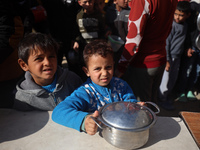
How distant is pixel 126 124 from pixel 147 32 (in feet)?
3.30

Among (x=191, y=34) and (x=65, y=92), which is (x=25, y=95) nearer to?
(x=65, y=92)

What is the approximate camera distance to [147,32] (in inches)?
59.8

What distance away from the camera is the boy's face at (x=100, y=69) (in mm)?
1129

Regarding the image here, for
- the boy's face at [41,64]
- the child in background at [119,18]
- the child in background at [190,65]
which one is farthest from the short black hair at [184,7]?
the boy's face at [41,64]

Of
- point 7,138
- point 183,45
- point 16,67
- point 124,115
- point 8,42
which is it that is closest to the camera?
point 124,115

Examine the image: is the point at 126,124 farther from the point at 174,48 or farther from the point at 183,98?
the point at 183,98

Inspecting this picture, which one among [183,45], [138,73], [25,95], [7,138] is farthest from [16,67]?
[183,45]

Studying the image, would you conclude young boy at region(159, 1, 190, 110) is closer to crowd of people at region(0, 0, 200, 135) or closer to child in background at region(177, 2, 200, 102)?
crowd of people at region(0, 0, 200, 135)

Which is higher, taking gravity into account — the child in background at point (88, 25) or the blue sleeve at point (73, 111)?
the child in background at point (88, 25)

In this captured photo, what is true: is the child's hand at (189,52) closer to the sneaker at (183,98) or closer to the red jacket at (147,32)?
the sneaker at (183,98)

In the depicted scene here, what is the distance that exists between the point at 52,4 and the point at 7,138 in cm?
192

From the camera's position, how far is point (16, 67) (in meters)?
1.54

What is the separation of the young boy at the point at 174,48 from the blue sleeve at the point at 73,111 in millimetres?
1993

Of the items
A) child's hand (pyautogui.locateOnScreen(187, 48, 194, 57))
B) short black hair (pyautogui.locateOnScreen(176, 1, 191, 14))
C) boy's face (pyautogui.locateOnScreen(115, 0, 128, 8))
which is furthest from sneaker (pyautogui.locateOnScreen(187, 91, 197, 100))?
boy's face (pyautogui.locateOnScreen(115, 0, 128, 8))
